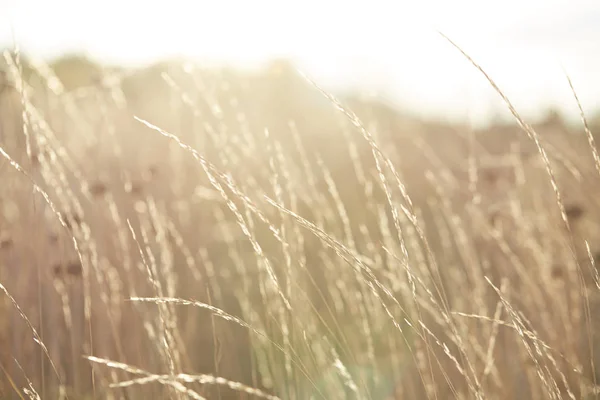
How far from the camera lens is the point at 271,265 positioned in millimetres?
1858

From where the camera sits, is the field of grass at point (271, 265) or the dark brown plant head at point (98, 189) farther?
the dark brown plant head at point (98, 189)

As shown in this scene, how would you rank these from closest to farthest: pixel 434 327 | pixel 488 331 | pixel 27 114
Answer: pixel 27 114, pixel 488 331, pixel 434 327

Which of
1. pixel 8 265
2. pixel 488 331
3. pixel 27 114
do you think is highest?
pixel 27 114

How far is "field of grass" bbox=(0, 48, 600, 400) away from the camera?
3.67 ft

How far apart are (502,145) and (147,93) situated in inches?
119

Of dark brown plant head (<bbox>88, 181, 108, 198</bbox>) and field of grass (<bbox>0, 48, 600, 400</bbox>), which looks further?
dark brown plant head (<bbox>88, 181, 108, 198</bbox>)

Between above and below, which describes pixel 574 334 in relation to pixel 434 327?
above

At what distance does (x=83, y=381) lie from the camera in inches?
87.3

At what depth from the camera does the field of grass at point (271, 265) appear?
1118mm

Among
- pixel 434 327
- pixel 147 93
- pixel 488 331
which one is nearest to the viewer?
pixel 488 331

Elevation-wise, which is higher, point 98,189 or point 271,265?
point 98,189

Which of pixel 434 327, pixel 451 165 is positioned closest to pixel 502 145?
pixel 451 165

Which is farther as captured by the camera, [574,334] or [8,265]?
[8,265]

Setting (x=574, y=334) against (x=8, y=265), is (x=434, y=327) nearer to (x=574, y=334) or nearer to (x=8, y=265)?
(x=574, y=334)
